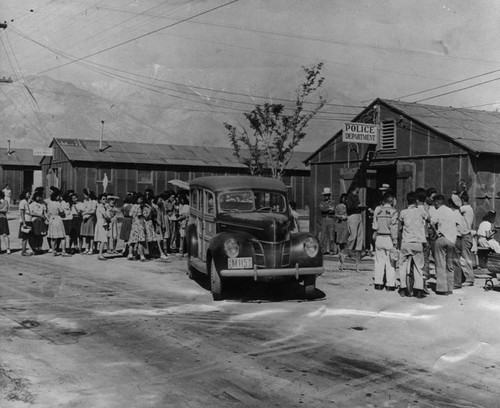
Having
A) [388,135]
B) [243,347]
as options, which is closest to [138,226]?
[243,347]

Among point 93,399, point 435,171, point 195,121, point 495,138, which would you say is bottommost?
point 93,399

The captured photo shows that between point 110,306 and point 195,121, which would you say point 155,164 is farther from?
point 195,121

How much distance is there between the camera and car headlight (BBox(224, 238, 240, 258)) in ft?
32.2

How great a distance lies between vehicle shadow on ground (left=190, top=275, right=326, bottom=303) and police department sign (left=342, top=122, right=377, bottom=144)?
8549 millimetres

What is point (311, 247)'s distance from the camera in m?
10.2

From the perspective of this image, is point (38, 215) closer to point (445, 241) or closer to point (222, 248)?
point (222, 248)

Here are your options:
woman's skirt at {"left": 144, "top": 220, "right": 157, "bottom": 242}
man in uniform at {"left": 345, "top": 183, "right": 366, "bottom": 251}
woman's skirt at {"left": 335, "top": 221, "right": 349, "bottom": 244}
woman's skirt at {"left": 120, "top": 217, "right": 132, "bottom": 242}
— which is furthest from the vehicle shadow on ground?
woman's skirt at {"left": 335, "top": 221, "right": 349, "bottom": 244}

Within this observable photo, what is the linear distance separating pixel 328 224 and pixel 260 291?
763 centimetres

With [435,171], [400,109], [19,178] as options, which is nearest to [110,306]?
[435,171]

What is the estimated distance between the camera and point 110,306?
30.3ft

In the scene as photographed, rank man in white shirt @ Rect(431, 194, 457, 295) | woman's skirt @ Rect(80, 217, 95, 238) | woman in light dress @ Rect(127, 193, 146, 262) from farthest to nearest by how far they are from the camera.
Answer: woman's skirt @ Rect(80, 217, 95, 238) < woman in light dress @ Rect(127, 193, 146, 262) < man in white shirt @ Rect(431, 194, 457, 295)

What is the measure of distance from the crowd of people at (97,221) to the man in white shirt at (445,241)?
713cm

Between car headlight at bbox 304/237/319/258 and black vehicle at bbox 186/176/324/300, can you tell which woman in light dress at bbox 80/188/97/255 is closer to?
black vehicle at bbox 186/176/324/300

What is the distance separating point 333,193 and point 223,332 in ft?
49.6
